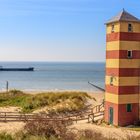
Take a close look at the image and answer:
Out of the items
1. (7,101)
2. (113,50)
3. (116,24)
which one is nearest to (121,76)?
(113,50)

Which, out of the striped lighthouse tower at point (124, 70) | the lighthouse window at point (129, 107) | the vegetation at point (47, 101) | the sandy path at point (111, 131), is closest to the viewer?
the sandy path at point (111, 131)

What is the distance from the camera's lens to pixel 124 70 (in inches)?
1138

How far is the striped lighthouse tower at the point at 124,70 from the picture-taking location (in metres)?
28.8

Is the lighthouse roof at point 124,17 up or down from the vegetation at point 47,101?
up

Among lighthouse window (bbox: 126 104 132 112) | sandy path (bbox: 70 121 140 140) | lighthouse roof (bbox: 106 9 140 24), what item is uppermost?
lighthouse roof (bbox: 106 9 140 24)

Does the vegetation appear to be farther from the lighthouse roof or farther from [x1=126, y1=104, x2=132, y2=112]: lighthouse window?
the lighthouse roof

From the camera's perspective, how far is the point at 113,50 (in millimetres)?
29453

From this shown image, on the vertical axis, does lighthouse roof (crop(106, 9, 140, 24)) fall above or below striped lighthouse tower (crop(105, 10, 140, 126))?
above

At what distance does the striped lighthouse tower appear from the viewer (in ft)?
94.4

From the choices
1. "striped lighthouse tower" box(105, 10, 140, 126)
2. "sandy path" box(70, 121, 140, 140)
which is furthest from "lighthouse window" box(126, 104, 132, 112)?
"sandy path" box(70, 121, 140, 140)

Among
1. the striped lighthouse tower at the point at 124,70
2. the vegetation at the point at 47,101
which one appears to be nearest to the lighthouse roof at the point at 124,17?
the striped lighthouse tower at the point at 124,70

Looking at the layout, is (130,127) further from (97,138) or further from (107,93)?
(97,138)

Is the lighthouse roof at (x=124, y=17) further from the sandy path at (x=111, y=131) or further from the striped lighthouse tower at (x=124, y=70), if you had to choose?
the sandy path at (x=111, y=131)

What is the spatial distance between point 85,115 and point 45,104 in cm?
650
